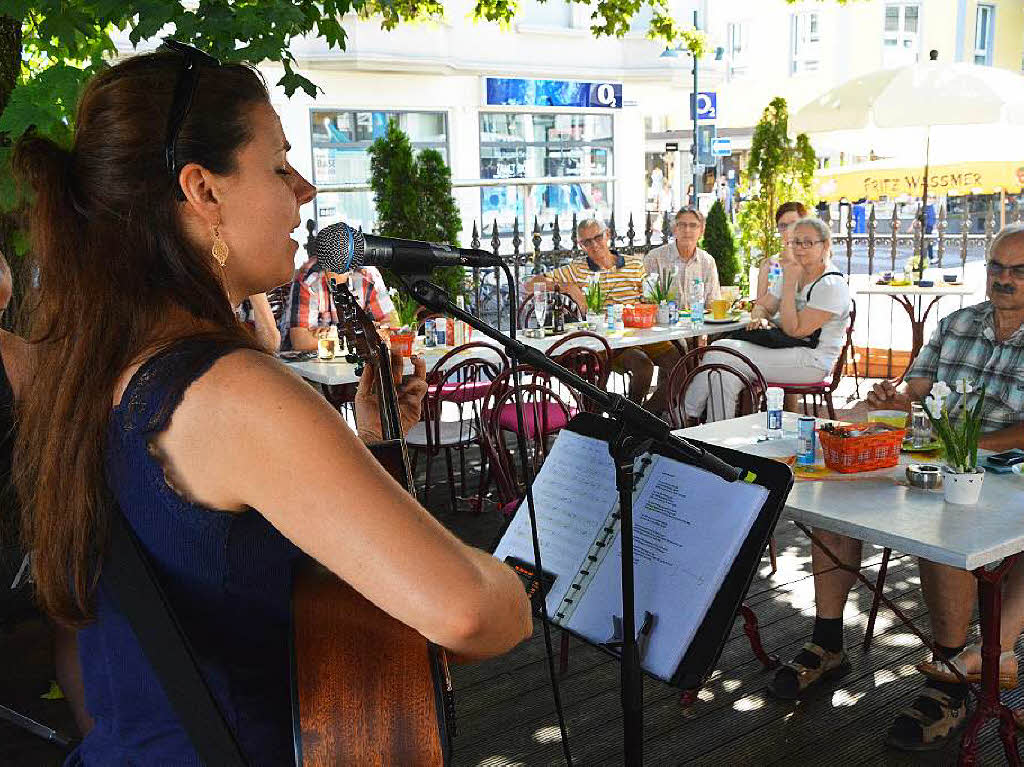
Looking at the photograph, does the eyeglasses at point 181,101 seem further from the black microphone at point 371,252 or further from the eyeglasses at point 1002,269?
the eyeglasses at point 1002,269

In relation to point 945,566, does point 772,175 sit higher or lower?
higher

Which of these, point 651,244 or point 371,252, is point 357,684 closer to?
point 371,252

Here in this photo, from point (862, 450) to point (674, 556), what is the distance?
1.21 meters

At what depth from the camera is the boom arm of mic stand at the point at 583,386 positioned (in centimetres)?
173

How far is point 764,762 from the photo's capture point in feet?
9.95

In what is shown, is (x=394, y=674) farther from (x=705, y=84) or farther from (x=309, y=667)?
(x=705, y=84)

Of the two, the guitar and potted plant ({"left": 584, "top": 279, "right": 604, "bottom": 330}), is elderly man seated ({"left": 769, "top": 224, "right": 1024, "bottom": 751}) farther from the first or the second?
potted plant ({"left": 584, "top": 279, "right": 604, "bottom": 330})

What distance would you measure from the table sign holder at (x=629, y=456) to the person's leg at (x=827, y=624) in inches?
57.5

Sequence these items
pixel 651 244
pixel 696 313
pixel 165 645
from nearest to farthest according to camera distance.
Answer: pixel 165 645
pixel 696 313
pixel 651 244

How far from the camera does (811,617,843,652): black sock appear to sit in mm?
3475

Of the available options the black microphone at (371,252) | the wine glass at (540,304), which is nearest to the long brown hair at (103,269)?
the black microphone at (371,252)

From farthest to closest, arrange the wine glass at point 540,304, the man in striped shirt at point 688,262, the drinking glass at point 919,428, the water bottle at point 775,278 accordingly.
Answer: the man in striped shirt at point 688,262, the water bottle at point 775,278, the wine glass at point 540,304, the drinking glass at point 919,428

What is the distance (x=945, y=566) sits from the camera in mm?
3123

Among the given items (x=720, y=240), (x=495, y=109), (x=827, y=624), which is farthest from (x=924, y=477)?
(x=495, y=109)
